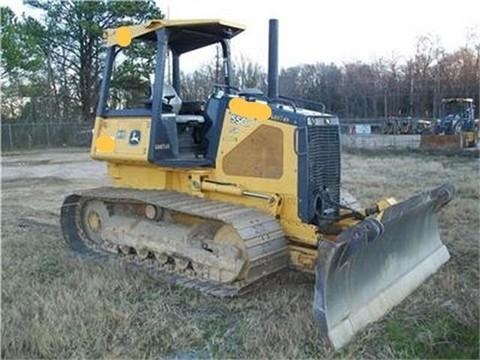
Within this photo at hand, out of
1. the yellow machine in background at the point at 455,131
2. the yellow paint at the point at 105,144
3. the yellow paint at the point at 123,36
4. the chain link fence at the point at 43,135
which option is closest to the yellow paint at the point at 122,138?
the yellow paint at the point at 105,144

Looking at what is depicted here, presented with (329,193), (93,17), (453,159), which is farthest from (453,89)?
(329,193)

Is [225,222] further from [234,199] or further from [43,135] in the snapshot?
[43,135]

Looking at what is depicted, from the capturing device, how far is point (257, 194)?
17.1ft

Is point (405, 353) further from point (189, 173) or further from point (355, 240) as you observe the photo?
point (189, 173)

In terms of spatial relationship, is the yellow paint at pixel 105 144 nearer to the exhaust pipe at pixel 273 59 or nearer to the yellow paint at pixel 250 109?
the yellow paint at pixel 250 109

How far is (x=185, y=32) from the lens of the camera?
231 inches

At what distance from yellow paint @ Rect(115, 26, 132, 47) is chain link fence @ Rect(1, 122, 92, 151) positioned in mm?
23964

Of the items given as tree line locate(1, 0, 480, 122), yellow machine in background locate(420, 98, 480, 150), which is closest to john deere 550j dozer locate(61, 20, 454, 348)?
tree line locate(1, 0, 480, 122)

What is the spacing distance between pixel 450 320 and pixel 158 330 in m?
2.28

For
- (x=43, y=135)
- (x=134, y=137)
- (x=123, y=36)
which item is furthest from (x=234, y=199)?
(x=43, y=135)

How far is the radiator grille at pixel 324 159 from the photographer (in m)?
5.02

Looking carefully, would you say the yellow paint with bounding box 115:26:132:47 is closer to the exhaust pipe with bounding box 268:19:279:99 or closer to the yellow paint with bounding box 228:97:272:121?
the yellow paint with bounding box 228:97:272:121

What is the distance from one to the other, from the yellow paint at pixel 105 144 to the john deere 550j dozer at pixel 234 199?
0.04 feet

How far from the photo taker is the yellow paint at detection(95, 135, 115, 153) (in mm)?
5973
